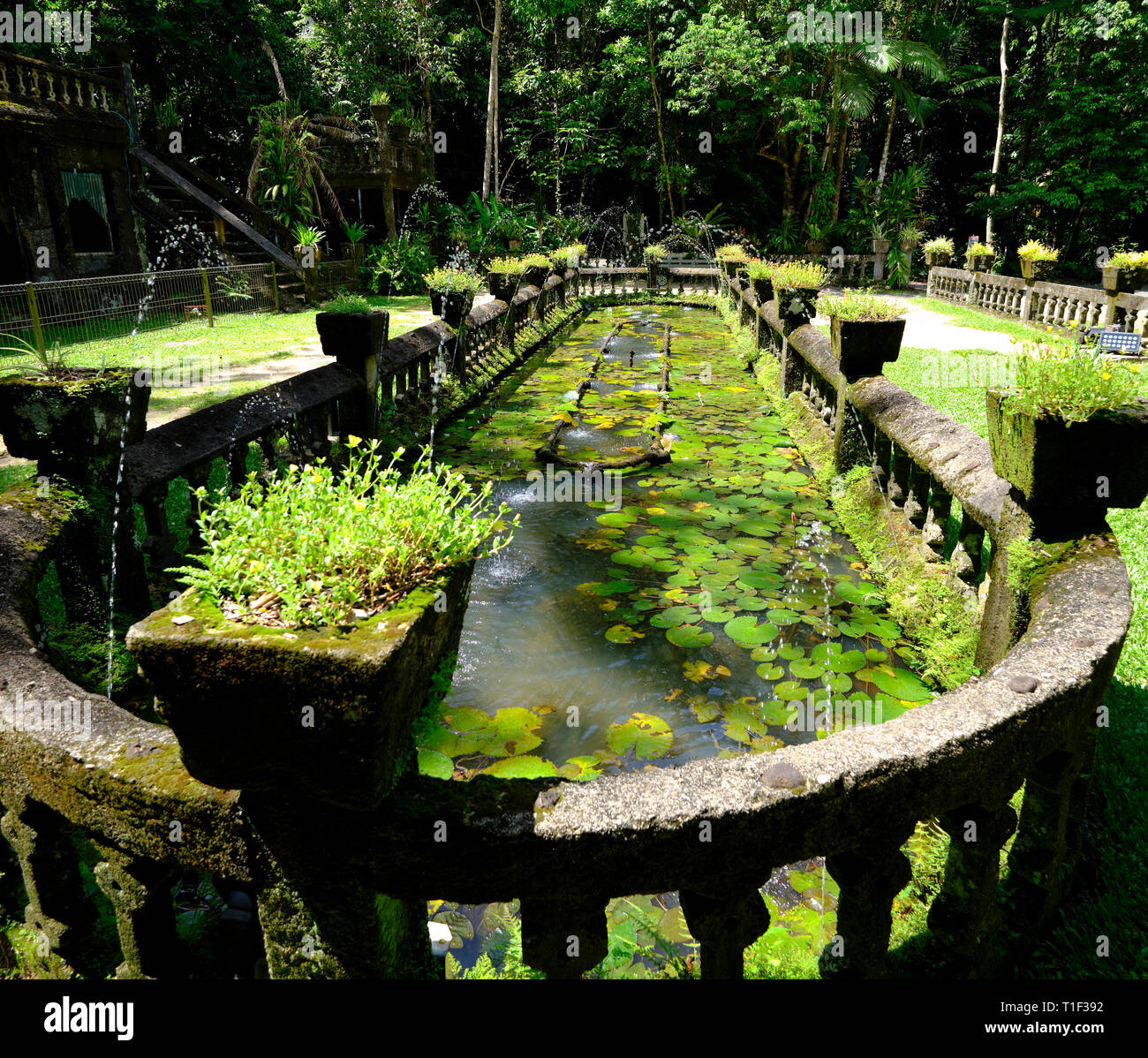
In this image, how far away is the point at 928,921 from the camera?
195 cm

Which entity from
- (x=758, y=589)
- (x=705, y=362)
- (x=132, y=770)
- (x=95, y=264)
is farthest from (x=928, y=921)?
(x=95, y=264)

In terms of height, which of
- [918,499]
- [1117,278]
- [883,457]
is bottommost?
[918,499]

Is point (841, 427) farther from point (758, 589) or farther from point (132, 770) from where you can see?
point (132, 770)

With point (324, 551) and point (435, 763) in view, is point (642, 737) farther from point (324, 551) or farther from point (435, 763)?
point (324, 551)

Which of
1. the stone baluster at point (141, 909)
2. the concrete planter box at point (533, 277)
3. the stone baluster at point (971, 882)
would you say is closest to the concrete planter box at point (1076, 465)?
the stone baluster at point (971, 882)

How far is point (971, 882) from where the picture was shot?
1.83 metres

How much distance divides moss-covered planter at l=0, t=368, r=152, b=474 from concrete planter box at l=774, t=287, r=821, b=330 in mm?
6329

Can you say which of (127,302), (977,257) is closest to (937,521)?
(127,302)

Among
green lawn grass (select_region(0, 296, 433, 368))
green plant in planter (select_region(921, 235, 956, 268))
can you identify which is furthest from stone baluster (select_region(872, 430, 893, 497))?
green plant in planter (select_region(921, 235, 956, 268))

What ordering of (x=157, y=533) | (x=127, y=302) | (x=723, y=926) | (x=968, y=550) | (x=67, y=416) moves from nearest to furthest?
(x=723, y=926)
(x=67, y=416)
(x=157, y=533)
(x=968, y=550)
(x=127, y=302)

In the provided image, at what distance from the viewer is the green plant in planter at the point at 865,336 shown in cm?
517

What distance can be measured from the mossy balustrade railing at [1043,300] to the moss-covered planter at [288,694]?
12.3 m

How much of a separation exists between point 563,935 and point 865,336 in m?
4.65

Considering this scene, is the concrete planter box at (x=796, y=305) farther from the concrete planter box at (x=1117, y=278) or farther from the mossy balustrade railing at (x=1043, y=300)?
the concrete planter box at (x=1117, y=278)
